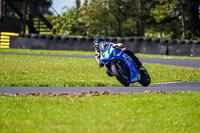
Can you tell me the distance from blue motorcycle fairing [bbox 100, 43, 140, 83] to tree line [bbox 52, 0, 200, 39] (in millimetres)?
30715

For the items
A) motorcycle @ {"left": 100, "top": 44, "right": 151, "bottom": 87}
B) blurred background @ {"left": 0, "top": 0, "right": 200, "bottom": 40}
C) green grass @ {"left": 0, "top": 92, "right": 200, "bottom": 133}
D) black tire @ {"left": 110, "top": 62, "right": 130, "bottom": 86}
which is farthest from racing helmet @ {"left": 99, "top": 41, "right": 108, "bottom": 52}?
blurred background @ {"left": 0, "top": 0, "right": 200, "bottom": 40}

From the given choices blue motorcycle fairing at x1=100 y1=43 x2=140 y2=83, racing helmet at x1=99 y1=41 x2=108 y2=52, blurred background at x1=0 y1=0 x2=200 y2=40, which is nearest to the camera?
blue motorcycle fairing at x1=100 y1=43 x2=140 y2=83

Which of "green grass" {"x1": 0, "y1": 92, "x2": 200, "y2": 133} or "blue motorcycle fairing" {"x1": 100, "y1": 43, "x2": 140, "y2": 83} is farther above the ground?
"blue motorcycle fairing" {"x1": 100, "y1": 43, "x2": 140, "y2": 83}

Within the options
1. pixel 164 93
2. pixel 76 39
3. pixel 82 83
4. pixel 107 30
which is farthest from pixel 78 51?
pixel 164 93

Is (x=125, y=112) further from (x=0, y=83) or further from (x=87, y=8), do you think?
(x=87, y=8)

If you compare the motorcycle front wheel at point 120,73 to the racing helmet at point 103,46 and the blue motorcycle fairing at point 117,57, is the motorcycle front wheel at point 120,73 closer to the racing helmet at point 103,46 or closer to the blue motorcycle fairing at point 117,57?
the blue motorcycle fairing at point 117,57

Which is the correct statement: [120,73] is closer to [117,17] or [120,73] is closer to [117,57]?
[117,57]

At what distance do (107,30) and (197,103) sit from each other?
34913 mm

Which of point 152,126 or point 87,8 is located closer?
point 152,126

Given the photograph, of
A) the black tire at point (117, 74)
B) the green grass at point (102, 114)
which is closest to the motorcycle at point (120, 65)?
the black tire at point (117, 74)

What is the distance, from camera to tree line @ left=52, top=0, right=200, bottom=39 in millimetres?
43125

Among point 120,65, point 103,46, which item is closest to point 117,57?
point 120,65

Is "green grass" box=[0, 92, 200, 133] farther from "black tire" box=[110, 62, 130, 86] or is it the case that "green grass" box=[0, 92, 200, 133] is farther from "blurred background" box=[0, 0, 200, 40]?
"blurred background" box=[0, 0, 200, 40]

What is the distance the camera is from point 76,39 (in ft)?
104
